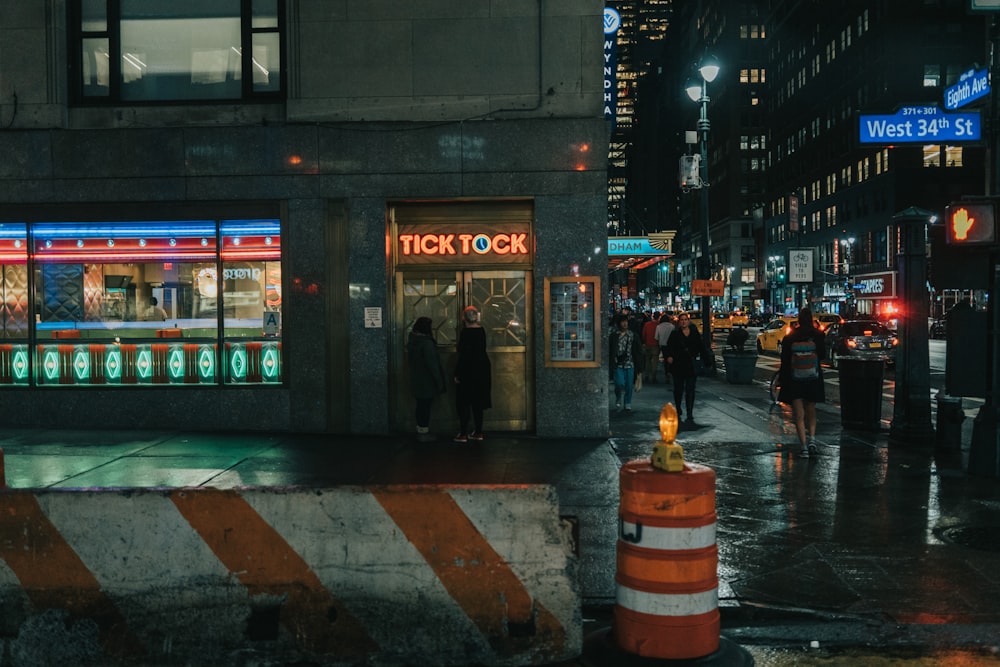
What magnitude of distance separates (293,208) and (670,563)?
356 inches

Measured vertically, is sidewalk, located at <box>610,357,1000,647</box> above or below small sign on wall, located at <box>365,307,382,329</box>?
below

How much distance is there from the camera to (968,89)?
10836 millimetres

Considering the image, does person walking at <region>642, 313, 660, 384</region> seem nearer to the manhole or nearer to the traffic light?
the traffic light

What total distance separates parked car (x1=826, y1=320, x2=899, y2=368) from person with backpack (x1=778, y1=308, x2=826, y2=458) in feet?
58.8

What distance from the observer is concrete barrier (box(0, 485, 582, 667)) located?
475 centimetres

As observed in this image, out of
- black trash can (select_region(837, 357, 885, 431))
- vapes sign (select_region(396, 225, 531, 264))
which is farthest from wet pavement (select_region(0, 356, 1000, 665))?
vapes sign (select_region(396, 225, 531, 264))

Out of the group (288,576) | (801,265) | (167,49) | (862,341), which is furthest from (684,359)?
(862,341)

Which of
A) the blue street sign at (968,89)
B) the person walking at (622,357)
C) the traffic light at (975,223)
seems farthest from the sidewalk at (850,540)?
the blue street sign at (968,89)

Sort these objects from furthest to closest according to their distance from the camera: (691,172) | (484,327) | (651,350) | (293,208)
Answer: (691,172), (651,350), (484,327), (293,208)

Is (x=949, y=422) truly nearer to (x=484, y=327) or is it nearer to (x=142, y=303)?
(x=484, y=327)

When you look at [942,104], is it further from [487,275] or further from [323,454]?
[323,454]

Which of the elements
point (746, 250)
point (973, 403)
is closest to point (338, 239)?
point (973, 403)

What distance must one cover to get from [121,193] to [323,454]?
195 inches

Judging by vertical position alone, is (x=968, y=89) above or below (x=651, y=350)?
above
